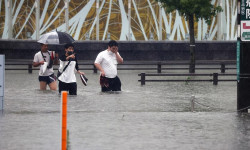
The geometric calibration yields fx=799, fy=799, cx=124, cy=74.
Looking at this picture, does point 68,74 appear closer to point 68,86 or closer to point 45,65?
point 68,86

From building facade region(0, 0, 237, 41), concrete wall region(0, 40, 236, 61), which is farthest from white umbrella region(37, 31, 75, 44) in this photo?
building facade region(0, 0, 237, 41)

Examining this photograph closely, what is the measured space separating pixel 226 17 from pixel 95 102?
33.1 metres

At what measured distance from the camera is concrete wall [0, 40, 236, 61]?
45.5 metres

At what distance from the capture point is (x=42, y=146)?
10.8 m

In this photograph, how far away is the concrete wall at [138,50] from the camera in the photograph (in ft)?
149

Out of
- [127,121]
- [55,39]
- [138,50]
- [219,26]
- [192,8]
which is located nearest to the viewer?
[127,121]

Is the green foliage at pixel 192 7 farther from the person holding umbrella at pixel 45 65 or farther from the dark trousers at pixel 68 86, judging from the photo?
the dark trousers at pixel 68 86

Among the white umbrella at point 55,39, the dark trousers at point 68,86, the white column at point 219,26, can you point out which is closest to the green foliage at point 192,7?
the white umbrella at point 55,39

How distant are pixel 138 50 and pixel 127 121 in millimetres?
32288

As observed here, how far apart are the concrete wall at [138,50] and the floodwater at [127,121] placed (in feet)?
78.0

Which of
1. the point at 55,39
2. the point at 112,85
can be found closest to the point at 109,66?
the point at 112,85

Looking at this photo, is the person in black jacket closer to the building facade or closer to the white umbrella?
the white umbrella

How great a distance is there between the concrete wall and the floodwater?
78.0ft

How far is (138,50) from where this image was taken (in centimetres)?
4609
